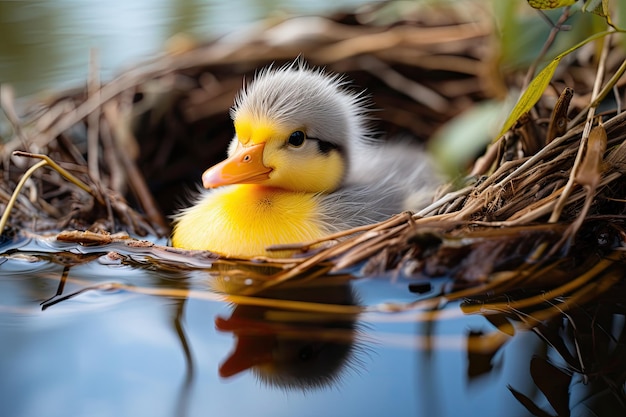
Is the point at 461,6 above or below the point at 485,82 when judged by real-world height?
above

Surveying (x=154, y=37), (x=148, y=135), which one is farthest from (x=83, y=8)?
(x=148, y=135)

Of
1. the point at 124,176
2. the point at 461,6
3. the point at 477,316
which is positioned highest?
the point at 461,6

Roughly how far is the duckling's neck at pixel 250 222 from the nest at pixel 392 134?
10 centimetres

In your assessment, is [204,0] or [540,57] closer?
[540,57]

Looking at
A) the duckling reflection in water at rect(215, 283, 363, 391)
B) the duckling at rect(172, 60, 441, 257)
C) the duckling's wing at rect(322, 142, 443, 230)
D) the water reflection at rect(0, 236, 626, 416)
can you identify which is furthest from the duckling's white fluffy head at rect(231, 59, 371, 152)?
the duckling reflection in water at rect(215, 283, 363, 391)

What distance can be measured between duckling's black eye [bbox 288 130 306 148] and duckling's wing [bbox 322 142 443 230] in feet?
0.53

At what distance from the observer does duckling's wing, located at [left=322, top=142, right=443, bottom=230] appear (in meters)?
1.75

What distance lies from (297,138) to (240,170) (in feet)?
0.67

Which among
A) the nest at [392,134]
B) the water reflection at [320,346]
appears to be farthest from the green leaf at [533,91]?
the water reflection at [320,346]

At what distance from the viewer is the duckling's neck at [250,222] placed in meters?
1.64

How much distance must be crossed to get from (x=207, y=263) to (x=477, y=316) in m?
0.64

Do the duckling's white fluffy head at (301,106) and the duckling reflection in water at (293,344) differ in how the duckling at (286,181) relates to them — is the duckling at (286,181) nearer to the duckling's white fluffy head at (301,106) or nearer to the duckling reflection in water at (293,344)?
the duckling's white fluffy head at (301,106)

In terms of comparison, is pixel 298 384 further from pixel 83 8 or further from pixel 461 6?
pixel 83 8

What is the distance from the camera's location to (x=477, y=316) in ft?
3.96
